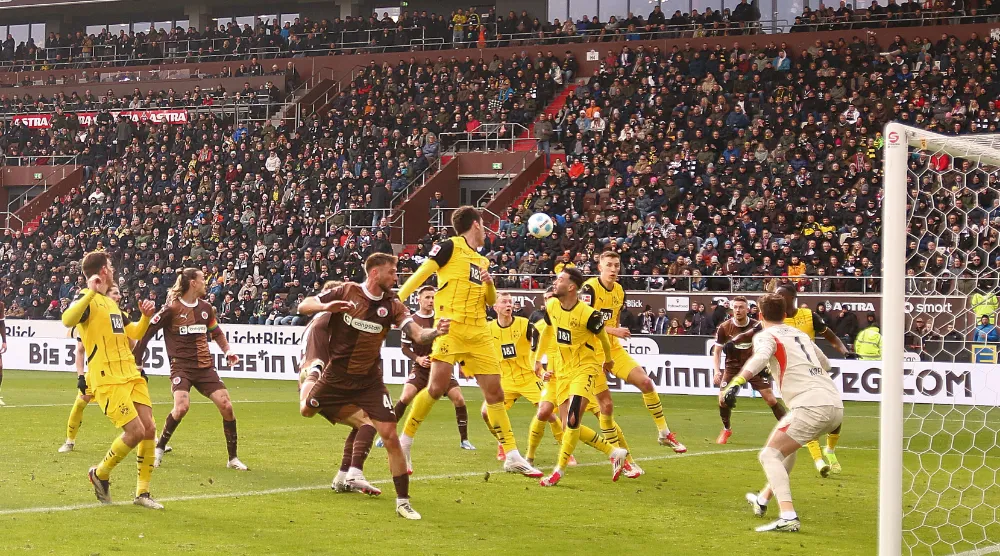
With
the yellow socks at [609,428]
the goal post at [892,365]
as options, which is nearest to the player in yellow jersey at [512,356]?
the yellow socks at [609,428]

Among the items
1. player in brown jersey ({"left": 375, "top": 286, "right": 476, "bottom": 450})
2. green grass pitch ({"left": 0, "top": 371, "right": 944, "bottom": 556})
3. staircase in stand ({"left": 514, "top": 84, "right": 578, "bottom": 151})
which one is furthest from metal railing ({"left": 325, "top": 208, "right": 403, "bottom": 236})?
player in brown jersey ({"left": 375, "top": 286, "right": 476, "bottom": 450})

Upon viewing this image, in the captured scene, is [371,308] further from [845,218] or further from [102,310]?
[845,218]

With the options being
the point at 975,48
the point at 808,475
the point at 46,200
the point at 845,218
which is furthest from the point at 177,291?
the point at 46,200

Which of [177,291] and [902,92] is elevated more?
[902,92]

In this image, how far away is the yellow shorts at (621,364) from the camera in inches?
548

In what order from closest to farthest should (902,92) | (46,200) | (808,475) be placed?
(808,475) → (902,92) → (46,200)

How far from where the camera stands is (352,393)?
978cm

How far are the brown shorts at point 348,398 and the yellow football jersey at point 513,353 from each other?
4533mm

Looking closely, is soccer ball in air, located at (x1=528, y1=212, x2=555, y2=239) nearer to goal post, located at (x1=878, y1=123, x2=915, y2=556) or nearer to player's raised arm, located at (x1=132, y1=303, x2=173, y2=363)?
player's raised arm, located at (x1=132, y1=303, x2=173, y2=363)

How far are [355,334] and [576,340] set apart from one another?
2.92 metres

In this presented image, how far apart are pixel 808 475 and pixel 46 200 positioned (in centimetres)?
3704

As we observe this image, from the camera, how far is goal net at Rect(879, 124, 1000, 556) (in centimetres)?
711

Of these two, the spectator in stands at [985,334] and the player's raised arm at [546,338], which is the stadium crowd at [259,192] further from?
the player's raised arm at [546,338]

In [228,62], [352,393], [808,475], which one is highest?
[228,62]
